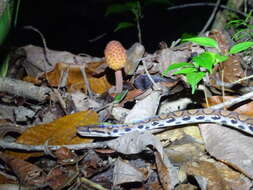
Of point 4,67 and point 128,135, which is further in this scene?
point 4,67

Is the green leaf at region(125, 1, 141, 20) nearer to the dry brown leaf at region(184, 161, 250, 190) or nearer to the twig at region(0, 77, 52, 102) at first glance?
the twig at region(0, 77, 52, 102)

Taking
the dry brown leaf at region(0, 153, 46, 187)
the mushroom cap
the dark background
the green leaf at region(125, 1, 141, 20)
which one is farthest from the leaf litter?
the dark background

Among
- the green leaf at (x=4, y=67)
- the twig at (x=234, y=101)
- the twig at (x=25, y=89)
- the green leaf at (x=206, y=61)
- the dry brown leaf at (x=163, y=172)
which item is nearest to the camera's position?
the green leaf at (x=206, y=61)

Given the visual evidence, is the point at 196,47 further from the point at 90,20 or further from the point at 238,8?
the point at 90,20

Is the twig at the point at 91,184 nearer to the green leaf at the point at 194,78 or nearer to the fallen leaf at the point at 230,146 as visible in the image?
the fallen leaf at the point at 230,146

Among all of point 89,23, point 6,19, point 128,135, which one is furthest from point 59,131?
point 89,23

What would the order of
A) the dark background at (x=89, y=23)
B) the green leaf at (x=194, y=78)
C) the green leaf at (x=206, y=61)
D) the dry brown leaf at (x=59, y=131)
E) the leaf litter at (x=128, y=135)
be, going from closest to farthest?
the green leaf at (x=206, y=61)
the green leaf at (x=194, y=78)
the leaf litter at (x=128, y=135)
the dry brown leaf at (x=59, y=131)
the dark background at (x=89, y=23)

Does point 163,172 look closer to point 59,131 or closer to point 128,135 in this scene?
point 128,135

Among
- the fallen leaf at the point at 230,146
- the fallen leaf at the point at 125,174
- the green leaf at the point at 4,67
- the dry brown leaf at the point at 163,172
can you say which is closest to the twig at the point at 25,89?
the green leaf at the point at 4,67
